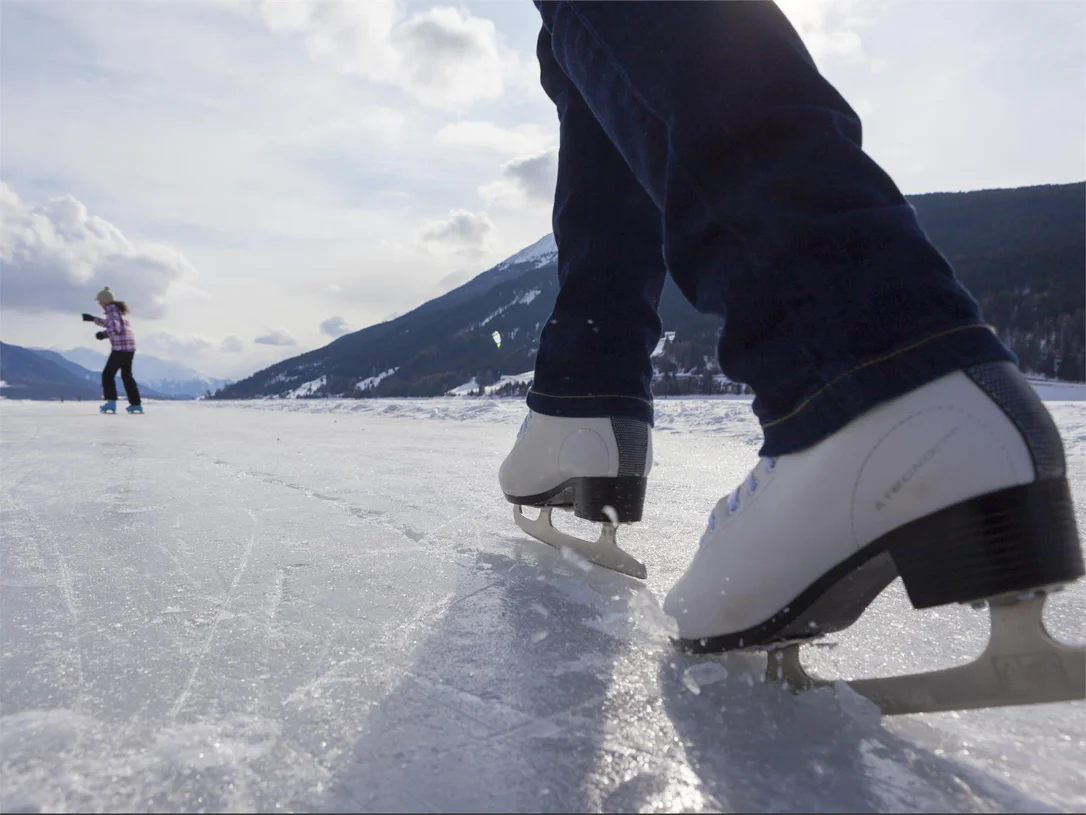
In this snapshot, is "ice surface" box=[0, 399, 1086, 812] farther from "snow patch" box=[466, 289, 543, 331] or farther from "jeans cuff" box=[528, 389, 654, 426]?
"snow patch" box=[466, 289, 543, 331]

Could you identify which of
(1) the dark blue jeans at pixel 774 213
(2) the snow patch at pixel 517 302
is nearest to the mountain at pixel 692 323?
(1) the dark blue jeans at pixel 774 213

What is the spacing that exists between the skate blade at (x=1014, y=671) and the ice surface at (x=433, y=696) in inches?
1.3

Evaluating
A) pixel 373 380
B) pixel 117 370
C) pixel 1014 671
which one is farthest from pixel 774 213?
pixel 373 380

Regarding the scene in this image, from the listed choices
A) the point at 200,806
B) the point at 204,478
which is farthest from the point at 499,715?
the point at 204,478

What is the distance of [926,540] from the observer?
458 mm

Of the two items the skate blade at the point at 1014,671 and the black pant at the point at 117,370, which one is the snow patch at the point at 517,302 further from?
the skate blade at the point at 1014,671

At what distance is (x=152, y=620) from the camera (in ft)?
2.08

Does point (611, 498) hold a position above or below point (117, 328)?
below

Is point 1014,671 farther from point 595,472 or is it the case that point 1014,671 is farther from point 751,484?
point 595,472

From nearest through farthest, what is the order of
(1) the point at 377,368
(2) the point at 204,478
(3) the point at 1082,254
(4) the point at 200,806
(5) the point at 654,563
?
(4) the point at 200,806
(5) the point at 654,563
(2) the point at 204,478
(3) the point at 1082,254
(1) the point at 377,368

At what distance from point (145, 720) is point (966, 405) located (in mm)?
617

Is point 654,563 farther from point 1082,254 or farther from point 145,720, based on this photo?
point 1082,254

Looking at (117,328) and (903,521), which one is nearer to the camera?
(903,521)

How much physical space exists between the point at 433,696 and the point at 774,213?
0.47 meters
